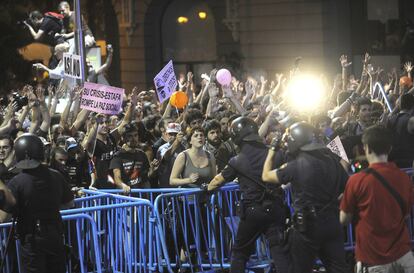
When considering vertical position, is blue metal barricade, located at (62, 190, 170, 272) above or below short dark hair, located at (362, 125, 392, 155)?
below

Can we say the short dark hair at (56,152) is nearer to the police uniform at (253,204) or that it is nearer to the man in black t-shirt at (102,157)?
the man in black t-shirt at (102,157)

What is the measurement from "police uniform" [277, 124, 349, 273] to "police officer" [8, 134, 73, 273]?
80.9 inches

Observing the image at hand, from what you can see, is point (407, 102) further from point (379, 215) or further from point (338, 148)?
point (379, 215)

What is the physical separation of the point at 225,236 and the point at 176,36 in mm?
19866

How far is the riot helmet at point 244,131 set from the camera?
10.5m

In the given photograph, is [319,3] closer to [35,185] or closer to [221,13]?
[221,13]

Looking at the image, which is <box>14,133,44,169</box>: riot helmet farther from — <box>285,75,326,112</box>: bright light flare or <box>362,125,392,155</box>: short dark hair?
<box>285,75,326,112</box>: bright light flare

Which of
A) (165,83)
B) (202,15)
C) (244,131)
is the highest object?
(202,15)

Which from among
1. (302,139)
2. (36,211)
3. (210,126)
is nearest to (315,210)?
(302,139)

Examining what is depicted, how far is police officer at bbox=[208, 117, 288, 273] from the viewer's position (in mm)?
10312

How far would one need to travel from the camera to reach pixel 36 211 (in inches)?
356

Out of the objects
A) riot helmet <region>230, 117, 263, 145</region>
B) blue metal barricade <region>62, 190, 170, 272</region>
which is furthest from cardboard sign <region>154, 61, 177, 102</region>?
riot helmet <region>230, 117, 263, 145</region>

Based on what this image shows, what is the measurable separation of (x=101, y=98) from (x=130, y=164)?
6.66 ft

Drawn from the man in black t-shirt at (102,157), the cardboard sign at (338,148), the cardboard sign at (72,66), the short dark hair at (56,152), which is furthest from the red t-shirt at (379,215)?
the cardboard sign at (72,66)
